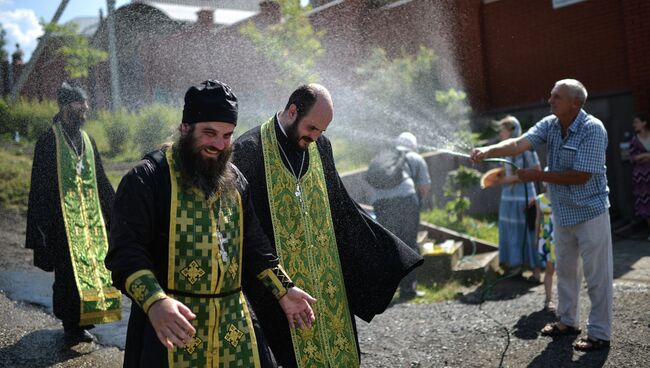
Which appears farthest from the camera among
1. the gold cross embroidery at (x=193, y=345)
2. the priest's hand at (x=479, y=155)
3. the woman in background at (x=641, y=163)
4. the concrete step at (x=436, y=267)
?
the woman in background at (x=641, y=163)

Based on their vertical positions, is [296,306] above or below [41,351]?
above

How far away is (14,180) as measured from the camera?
486 inches

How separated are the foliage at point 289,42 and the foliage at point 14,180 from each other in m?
5.09

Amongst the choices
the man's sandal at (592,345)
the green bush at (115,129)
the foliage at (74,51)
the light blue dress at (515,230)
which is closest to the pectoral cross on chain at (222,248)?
the man's sandal at (592,345)

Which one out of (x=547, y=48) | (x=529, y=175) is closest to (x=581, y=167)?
(x=529, y=175)

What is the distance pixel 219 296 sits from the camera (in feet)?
9.68

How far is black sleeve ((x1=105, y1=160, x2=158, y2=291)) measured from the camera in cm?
270

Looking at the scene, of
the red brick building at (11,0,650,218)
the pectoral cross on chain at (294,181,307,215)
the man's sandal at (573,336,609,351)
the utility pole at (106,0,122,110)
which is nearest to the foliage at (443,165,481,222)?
the red brick building at (11,0,650,218)

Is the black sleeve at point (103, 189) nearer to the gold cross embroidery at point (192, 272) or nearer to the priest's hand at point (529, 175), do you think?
the priest's hand at point (529, 175)

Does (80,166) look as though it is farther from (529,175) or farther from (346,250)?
(529,175)

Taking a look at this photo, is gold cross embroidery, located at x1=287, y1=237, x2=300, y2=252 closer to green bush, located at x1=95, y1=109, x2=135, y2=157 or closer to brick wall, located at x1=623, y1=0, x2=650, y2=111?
green bush, located at x1=95, y1=109, x2=135, y2=157

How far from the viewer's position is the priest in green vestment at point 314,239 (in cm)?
394

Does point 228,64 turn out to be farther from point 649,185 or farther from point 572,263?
point 572,263

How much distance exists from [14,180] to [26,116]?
4.29 feet
